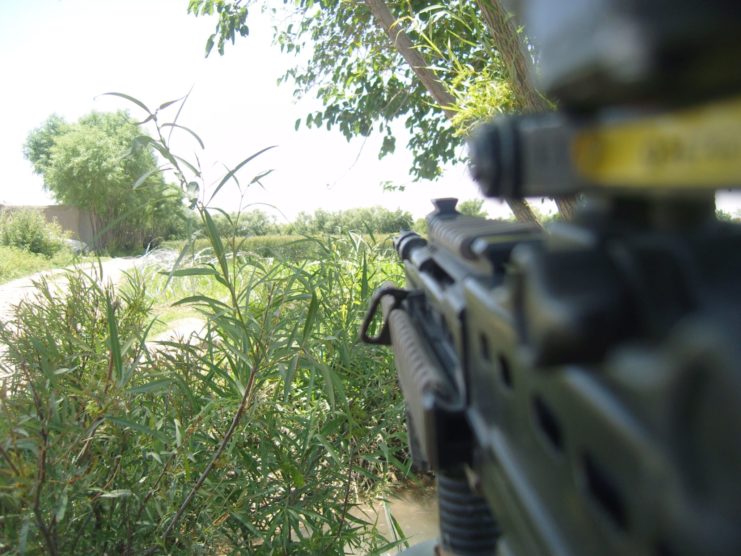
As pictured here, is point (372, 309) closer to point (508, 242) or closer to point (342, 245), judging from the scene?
point (508, 242)

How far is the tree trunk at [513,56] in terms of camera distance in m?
2.96

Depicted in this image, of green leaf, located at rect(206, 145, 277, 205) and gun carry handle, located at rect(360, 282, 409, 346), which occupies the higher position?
green leaf, located at rect(206, 145, 277, 205)

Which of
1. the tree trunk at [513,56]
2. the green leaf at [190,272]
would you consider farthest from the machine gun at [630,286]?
the tree trunk at [513,56]

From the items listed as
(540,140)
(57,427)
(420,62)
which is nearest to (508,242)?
(540,140)

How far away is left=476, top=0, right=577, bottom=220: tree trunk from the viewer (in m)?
2.96

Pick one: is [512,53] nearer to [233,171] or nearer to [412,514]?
[233,171]

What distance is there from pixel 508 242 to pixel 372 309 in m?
0.54

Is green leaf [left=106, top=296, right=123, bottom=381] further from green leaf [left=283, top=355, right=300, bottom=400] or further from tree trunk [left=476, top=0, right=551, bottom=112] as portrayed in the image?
tree trunk [left=476, top=0, right=551, bottom=112]

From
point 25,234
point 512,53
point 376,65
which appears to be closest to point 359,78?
point 376,65

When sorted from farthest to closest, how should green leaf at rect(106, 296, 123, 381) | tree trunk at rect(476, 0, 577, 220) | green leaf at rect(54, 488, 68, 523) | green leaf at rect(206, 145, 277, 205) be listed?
tree trunk at rect(476, 0, 577, 220), green leaf at rect(206, 145, 277, 205), green leaf at rect(106, 296, 123, 381), green leaf at rect(54, 488, 68, 523)

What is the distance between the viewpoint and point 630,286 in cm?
30

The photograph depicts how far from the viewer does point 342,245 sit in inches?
112

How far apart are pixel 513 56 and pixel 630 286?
2.96 m

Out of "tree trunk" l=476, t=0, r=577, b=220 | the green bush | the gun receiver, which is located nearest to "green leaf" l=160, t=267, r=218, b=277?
the gun receiver
